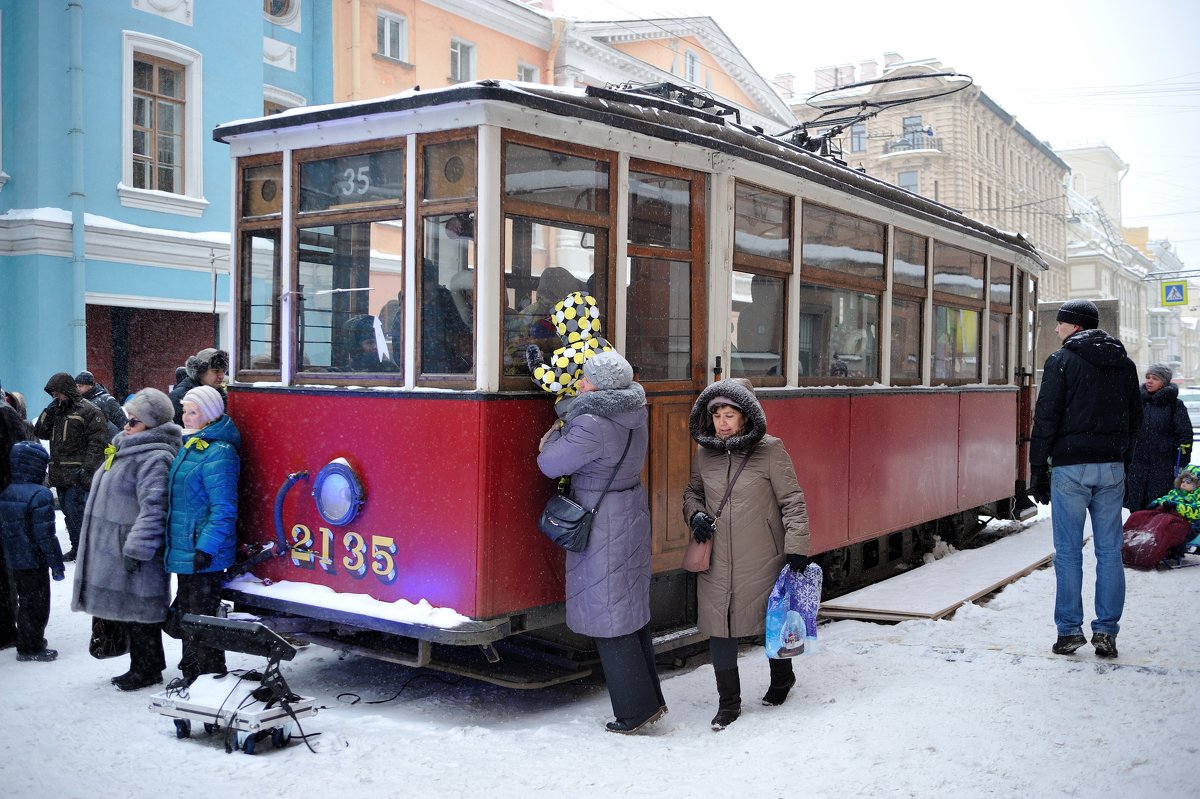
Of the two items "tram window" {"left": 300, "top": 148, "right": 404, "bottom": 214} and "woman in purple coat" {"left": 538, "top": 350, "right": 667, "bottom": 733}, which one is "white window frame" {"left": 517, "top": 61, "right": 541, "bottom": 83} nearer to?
"tram window" {"left": 300, "top": 148, "right": 404, "bottom": 214}

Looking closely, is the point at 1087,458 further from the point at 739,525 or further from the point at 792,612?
the point at 739,525

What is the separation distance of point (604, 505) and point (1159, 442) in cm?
682

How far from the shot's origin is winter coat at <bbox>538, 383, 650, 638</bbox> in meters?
4.99

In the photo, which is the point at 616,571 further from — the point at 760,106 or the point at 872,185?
the point at 760,106

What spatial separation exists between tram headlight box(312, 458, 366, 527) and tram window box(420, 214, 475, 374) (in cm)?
63

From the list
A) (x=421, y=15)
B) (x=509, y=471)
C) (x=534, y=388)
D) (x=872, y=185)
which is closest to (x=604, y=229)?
(x=534, y=388)

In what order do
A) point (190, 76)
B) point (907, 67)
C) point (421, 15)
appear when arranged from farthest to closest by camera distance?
point (907, 67) < point (421, 15) < point (190, 76)

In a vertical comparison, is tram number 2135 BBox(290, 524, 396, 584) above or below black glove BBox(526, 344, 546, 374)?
below

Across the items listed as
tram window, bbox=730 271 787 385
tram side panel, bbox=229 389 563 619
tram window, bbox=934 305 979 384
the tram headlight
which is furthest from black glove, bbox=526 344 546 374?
tram window, bbox=934 305 979 384

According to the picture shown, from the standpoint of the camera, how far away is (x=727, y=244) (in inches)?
252

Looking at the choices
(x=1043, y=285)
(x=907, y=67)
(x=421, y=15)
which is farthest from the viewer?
(x=1043, y=285)

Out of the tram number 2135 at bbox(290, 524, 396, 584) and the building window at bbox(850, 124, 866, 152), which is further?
the building window at bbox(850, 124, 866, 152)

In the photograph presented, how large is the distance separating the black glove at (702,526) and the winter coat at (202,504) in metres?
2.32

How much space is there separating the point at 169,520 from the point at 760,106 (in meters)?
30.3
